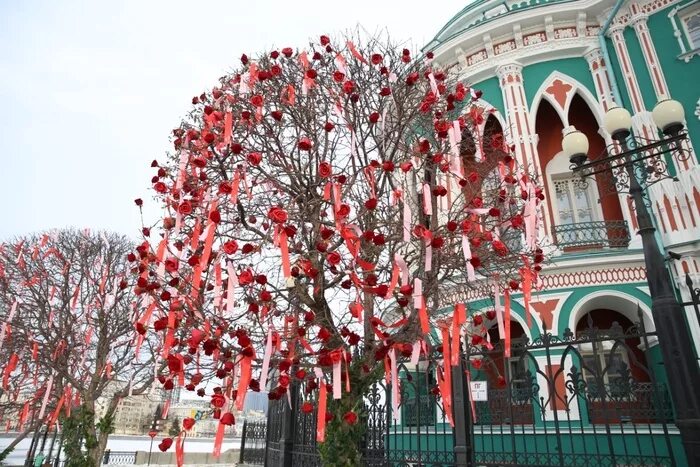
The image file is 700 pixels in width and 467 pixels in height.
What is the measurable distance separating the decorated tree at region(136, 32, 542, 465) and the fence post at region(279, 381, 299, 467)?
1437mm

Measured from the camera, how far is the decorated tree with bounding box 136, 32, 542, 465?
3.29 metres

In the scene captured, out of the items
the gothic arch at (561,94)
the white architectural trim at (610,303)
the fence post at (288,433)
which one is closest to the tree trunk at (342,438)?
the fence post at (288,433)

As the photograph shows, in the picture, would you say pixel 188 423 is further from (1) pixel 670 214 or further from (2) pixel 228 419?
(1) pixel 670 214

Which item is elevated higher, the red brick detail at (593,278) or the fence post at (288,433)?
the red brick detail at (593,278)

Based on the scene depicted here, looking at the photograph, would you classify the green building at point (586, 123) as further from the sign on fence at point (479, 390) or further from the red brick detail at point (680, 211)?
the sign on fence at point (479, 390)

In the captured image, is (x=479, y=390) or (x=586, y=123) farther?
(x=586, y=123)

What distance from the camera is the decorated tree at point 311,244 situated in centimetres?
329

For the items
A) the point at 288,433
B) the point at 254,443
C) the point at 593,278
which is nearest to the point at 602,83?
the point at 593,278

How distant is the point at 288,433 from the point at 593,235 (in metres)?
9.31

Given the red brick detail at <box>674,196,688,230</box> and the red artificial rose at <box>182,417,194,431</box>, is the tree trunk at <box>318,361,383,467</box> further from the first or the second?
the red brick detail at <box>674,196,688,230</box>

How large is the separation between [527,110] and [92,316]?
1498 cm

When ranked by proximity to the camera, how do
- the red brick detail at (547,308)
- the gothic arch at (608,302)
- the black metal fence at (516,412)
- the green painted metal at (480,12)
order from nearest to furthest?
1. the black metal fence at (516,412)
2. the gothic arch at (608,302)
3. the red brick detail at (547,308)
4. the green painted metal at (480,12)

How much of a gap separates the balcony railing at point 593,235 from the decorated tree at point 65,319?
11.4m

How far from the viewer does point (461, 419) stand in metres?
4.33
